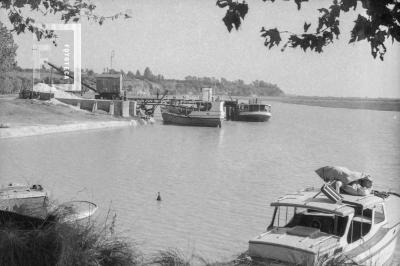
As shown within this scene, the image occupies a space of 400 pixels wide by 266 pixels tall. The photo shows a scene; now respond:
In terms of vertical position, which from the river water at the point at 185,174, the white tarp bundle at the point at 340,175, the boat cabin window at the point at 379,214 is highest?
the white tarp bundle at the point at 340,175

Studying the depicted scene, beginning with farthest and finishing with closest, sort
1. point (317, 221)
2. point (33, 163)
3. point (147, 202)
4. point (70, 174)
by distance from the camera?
point (33, 163), point (70, 174), point (147, 202), point (317, 221)

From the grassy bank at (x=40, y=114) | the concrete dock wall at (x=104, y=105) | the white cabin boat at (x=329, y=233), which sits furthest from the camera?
the concrete dock wall at (x=104, y=105)

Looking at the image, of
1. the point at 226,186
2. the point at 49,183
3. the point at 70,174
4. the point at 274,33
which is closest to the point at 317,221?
the point at 274,33

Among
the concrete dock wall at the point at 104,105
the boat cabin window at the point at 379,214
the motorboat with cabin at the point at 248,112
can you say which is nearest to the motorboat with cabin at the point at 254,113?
the motorboat with cabin at the point at 248,112

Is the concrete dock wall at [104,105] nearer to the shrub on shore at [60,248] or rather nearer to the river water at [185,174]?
the river water at [185,174]

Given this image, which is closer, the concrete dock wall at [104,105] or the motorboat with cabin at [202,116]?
the motorboat with cabin at [202,116]

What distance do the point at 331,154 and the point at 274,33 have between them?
38288 mm

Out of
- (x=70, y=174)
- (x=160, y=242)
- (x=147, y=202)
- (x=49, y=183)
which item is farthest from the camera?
(x=70, y=174)

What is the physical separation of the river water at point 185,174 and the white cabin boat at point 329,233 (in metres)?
2.18

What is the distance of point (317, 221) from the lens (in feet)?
38.8

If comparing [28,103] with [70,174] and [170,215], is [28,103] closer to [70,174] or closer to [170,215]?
[70,174]

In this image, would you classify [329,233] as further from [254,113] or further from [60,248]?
[254,113]

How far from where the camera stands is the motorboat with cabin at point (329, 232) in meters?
10.2

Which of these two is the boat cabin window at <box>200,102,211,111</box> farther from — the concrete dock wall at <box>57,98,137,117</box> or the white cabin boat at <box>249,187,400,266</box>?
the white cabin boat at <box>249,187,400,266</box>
